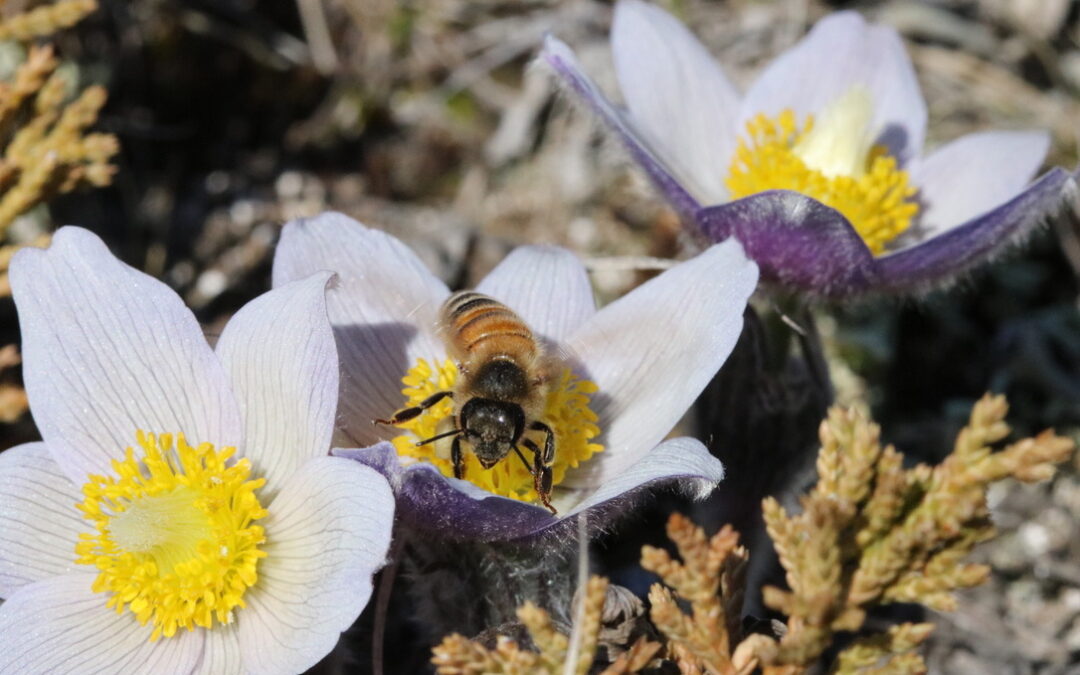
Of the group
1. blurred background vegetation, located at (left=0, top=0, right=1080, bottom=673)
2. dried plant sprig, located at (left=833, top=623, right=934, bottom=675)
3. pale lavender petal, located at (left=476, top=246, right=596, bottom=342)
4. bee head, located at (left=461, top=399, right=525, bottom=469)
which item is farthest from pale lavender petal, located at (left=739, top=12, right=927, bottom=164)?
dried plant sprig, located at (left=833, top=623, right=934, bottom=675)

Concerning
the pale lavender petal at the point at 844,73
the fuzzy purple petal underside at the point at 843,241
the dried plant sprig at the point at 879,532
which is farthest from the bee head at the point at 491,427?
the pale lavender petal at the point at 844,73

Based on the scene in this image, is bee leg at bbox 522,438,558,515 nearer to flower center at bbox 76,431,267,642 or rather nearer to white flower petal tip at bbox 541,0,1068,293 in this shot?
flower center at bbox 76,431,267,642

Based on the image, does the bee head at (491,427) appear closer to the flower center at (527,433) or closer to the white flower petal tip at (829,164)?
the flower center at (527,433)

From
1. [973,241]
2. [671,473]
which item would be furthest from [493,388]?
[973,241]

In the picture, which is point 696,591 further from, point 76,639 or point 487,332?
point 76,639

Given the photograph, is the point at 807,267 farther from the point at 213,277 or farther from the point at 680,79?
the point at 213,277
